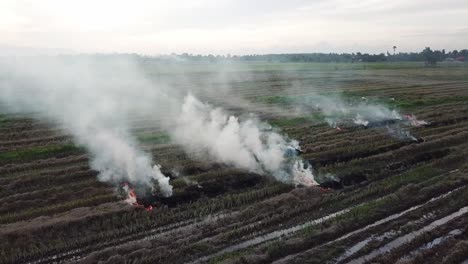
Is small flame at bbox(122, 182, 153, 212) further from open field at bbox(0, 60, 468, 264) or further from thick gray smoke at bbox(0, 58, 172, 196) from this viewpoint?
thick gray smoke at bbox(0, 58, 172, 196)

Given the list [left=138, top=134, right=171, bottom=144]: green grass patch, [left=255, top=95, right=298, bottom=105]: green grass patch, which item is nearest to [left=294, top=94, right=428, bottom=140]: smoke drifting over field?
[left=255, top=95, right=298, bottom=105]: green grass patch

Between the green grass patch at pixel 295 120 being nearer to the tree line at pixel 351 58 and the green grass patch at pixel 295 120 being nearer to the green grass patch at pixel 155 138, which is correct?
the green grass patch at pixel 155 138

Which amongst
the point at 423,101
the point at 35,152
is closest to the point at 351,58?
the point at 423,101

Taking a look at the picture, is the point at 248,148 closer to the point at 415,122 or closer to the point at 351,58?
the point at 415,122

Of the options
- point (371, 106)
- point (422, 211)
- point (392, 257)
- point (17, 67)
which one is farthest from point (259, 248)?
point (17, 67)

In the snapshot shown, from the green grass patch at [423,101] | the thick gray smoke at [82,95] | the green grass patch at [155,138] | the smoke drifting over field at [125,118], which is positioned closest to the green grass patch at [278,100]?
the smoke drifting over field at [125,118]

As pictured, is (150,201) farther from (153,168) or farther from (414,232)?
(414,232)
